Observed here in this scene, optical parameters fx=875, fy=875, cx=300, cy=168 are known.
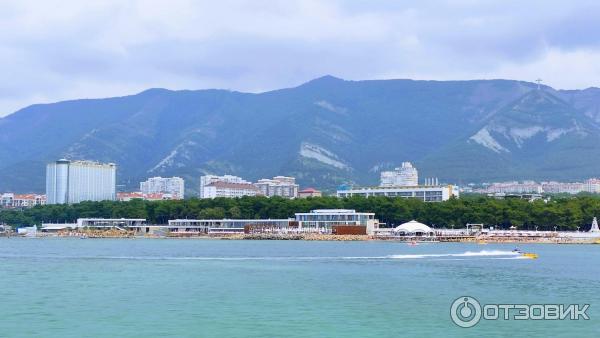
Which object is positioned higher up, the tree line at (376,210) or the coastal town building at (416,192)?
the coastal town building at (416,192)

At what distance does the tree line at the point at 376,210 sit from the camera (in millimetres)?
103500

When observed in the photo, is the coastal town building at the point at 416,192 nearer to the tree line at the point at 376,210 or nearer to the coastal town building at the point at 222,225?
the tree line at the point at 376,210

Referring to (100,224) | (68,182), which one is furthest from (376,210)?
(68,182)

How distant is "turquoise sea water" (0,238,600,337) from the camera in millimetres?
25969

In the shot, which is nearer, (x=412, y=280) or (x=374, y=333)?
(x=374, y=333)

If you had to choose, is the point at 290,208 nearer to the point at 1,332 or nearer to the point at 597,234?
the point at 597,234

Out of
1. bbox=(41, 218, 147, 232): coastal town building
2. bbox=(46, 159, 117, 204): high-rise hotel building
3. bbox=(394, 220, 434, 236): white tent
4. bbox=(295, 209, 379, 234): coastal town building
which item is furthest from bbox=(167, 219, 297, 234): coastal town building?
bbox=(46, 159, 117, 204): high-rise hotel building

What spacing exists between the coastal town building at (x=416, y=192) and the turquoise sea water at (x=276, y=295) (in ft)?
268

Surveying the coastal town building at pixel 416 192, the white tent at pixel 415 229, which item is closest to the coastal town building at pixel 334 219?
the white tent at pixel 415 229

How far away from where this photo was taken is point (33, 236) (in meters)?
122

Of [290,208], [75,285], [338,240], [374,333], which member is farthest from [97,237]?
[374,333]

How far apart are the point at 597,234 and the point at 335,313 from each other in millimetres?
76196

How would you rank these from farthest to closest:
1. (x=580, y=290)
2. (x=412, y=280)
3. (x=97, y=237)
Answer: (x=97, y=237) → (x=412, y=280) → (x=580, y=290)

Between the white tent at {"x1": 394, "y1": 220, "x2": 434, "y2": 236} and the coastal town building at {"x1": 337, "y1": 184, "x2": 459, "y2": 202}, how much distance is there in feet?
113
